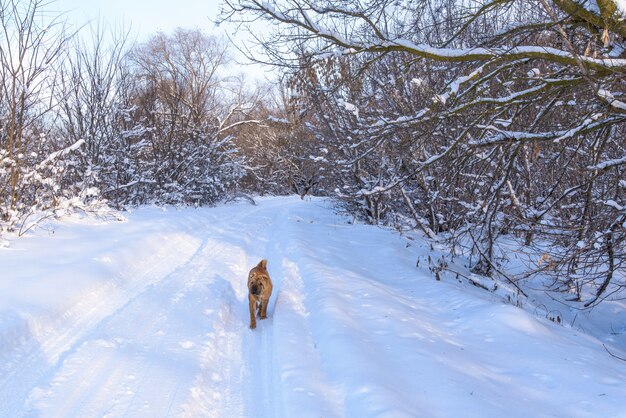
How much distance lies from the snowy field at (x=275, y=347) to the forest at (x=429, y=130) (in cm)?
103

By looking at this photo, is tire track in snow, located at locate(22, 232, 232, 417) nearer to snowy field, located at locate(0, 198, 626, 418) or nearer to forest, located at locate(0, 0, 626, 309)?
snowy field, located at locate(0, 198, 626, 418)

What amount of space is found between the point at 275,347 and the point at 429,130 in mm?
3199

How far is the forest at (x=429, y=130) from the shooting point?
4.38 metres

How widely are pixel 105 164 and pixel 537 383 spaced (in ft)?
46.4

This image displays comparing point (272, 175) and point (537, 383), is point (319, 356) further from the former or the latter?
point (272, 175)

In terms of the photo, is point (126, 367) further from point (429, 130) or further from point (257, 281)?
point (429, 130)

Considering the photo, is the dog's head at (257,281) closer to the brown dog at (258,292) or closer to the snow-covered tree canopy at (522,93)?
the brown dog at (258,292)

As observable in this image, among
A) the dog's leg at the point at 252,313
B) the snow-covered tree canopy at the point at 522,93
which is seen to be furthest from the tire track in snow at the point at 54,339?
the snow-covered tree canopy at the point at 522,93

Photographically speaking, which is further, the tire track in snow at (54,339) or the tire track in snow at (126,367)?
the tire track in snow at (54,339)

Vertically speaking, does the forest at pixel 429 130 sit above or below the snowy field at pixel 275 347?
above

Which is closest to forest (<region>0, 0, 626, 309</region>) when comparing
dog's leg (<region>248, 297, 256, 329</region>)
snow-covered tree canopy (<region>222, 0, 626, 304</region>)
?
snow-covered tree canopy (<region>222, 0, 626, 304</region>)

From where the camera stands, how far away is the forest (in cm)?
438

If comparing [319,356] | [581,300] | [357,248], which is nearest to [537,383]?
[319,356]

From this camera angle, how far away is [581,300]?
776 centimetres
